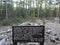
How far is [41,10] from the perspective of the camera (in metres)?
9.75

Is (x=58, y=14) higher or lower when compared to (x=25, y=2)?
lower

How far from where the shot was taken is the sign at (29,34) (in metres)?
2.22

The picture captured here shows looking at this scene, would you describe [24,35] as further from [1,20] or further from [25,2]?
[25,2]

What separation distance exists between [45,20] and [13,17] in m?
1.99

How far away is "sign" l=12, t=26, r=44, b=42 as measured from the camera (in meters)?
2.22

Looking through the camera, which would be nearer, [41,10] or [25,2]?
[41,10]

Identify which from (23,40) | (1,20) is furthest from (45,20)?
(23,40)

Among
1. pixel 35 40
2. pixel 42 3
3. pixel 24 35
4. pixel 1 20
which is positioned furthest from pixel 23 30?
pixel 42 3

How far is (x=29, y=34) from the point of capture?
7.29 ft

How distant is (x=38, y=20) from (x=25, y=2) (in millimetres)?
1921

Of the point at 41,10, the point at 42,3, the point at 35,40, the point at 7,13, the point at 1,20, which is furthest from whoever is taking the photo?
the point at 42,3

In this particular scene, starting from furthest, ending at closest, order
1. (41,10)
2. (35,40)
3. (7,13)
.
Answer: (41,10), (7,13), (35,40)

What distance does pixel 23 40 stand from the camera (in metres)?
2.26

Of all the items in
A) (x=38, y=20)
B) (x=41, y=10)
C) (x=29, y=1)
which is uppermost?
(x=29, y=1)
